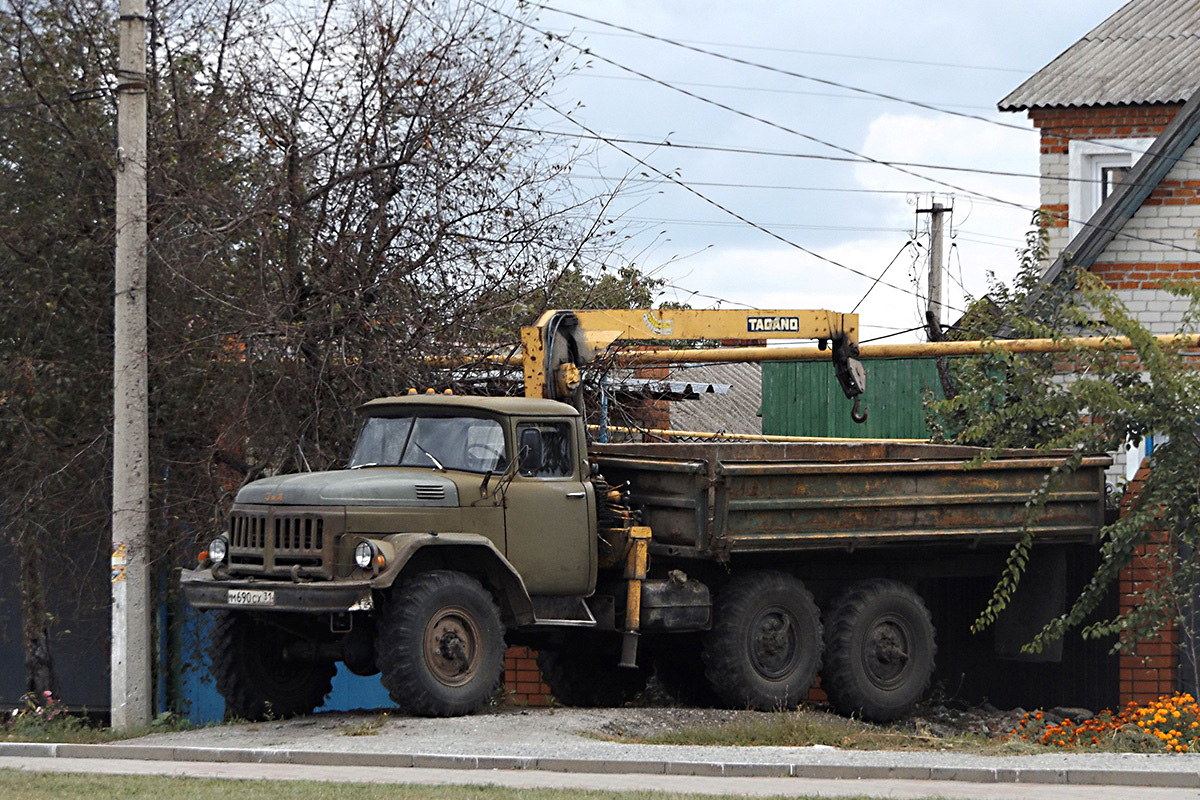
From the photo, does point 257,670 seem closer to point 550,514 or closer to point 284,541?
point 284,541

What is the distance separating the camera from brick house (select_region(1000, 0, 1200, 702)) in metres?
19.2

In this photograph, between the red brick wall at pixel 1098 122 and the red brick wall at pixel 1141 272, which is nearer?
the red brick wall at pixel 1141 272

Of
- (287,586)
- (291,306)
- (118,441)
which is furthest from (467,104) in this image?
(287,586)

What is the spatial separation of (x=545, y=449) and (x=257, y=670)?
9.05 ft

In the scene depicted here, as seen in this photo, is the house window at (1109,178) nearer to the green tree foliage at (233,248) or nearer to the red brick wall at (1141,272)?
the red brick wall at (1141,272)

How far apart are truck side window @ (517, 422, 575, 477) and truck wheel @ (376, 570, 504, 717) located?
3.77 feet

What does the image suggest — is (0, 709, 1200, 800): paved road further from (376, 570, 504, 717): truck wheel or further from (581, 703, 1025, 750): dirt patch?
(581, 703, 1025, 750): dirt patch

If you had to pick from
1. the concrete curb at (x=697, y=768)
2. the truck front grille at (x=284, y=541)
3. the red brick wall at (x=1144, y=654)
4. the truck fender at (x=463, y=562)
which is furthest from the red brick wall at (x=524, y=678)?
the concrete curb at (x=697, y=768)

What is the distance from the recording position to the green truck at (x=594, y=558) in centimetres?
1245

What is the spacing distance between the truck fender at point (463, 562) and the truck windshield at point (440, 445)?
2.38 feet

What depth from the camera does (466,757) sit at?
10.6 meters

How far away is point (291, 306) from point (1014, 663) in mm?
7413

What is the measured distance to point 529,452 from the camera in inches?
533

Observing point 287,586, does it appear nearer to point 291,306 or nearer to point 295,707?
point 295,707
